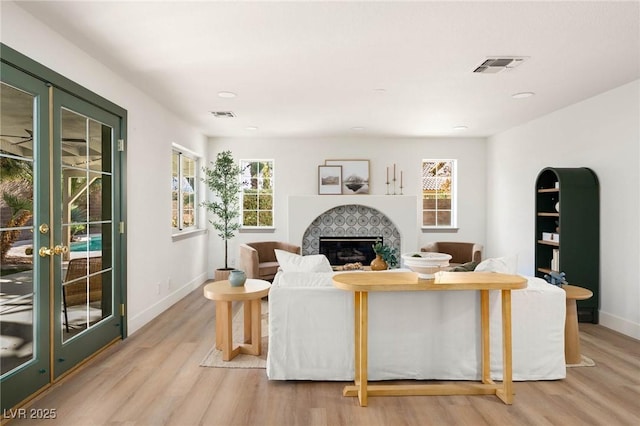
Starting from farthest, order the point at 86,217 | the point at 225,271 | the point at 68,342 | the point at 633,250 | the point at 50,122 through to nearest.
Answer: the point at 225,271, the point at 633,250, the point at 86,217, the point at 68,342, the point at 50,122

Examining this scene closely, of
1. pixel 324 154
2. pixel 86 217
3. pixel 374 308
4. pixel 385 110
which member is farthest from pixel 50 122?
pixel 324 154

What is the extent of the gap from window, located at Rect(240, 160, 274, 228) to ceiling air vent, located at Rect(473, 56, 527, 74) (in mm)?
4334

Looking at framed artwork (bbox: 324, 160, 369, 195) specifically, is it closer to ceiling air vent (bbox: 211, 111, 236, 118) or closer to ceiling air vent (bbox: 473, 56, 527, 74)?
ceiling air vent (bbox: 211, 111, 236, 118)

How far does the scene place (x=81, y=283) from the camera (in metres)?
3.40

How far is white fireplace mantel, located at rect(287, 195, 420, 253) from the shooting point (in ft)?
23.2

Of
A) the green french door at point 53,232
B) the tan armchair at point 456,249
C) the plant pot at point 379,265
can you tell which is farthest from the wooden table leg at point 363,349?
the tan armchair at point 456,249

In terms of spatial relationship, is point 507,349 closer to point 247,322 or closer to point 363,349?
point 363,349

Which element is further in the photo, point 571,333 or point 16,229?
point 571,333

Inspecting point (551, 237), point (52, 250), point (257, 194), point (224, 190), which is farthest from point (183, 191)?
point (551, 237)

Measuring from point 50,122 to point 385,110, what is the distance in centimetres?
355

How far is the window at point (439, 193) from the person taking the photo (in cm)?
752

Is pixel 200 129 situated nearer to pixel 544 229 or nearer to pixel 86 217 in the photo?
pixel 86 217

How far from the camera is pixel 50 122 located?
2.91 m

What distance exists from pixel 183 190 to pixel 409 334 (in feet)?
14.2
